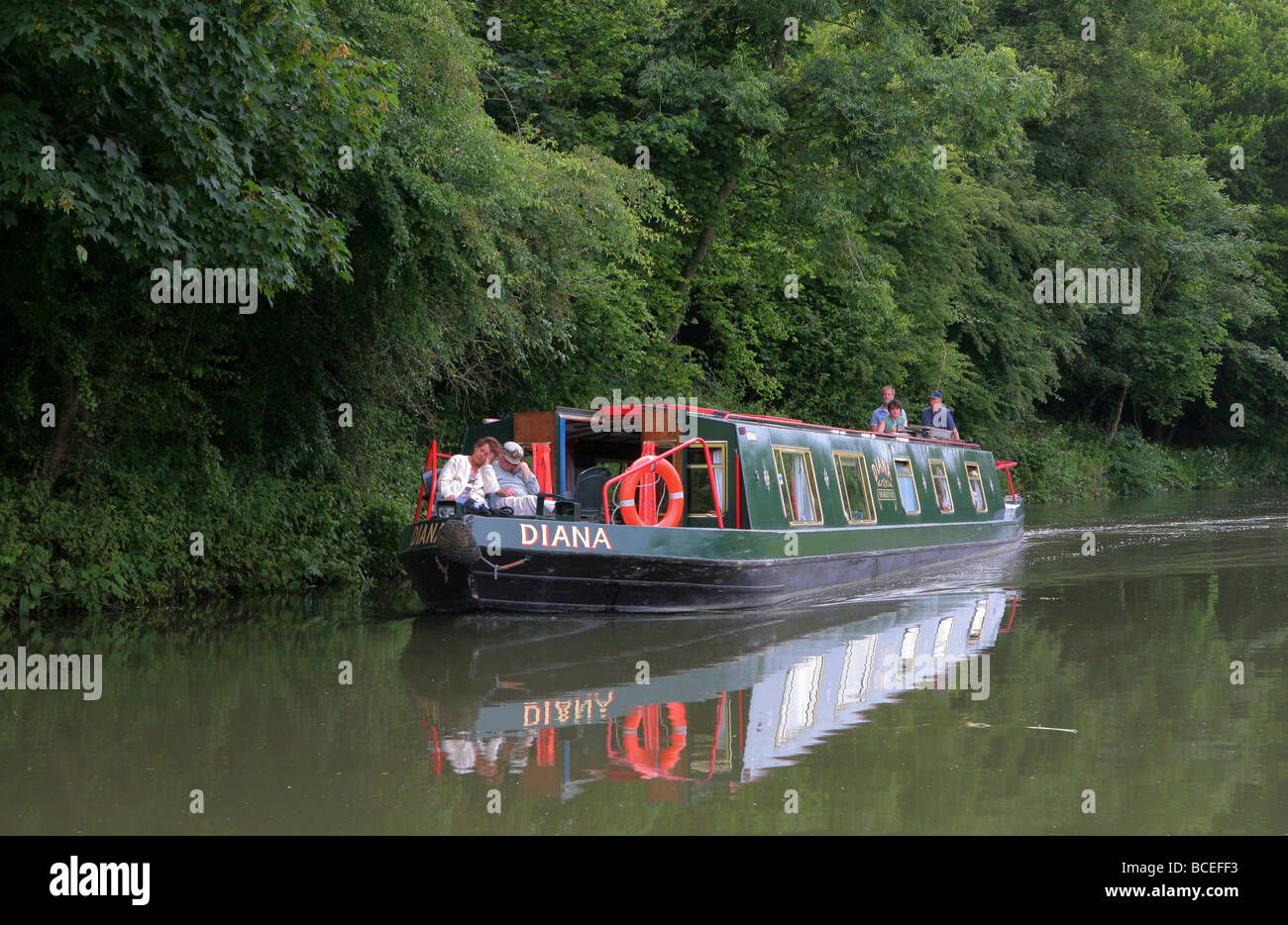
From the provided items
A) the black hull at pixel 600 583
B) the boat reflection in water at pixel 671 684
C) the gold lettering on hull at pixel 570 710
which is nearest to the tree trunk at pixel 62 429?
the black hull at pixel 600 583

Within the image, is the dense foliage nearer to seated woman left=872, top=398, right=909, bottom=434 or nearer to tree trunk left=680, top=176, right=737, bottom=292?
tree trunk left=680, top=176, right=737, bottom=292

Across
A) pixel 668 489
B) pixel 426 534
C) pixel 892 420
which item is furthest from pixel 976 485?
pixel 426 534

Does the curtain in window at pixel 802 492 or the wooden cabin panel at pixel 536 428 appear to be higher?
the wooden cabin panel at pixel 536 428

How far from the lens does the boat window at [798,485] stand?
1373cm

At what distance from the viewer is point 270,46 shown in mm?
9453

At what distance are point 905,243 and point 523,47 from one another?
10.8 m

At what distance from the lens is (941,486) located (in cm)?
1845

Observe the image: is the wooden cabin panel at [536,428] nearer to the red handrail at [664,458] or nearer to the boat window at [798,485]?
the red handrail at [664,458]

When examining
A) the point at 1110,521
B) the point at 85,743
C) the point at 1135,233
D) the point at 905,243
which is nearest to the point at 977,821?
the point at 85,743

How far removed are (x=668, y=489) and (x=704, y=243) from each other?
9.70 m

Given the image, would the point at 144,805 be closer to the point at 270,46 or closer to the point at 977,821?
the point at 977,821

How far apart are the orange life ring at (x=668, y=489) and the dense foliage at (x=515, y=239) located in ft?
8.99

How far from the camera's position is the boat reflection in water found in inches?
254

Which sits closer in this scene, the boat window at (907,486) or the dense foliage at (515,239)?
the dense foliage at (515,239)
